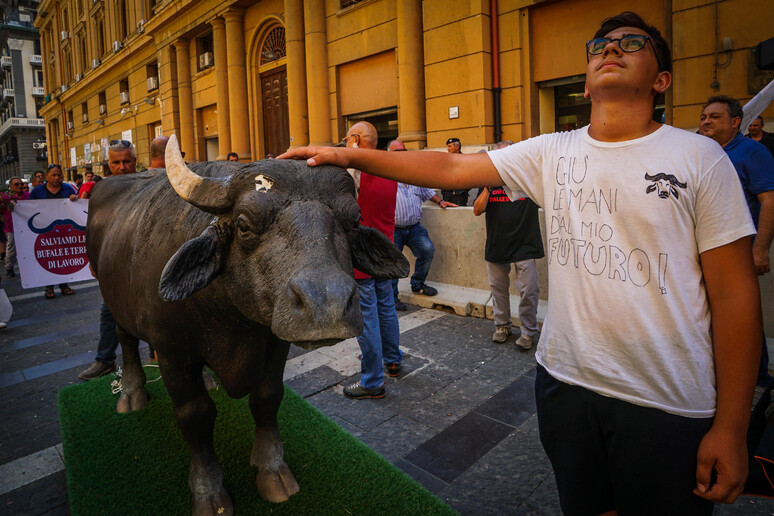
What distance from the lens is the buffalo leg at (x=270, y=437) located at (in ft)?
9.21

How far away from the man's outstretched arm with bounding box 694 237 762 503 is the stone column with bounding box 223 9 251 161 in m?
15.5

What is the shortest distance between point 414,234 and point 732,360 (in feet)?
17.5

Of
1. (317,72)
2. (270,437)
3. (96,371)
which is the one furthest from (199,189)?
(317,72)

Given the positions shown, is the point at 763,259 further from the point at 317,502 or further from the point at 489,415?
the point at 317,502

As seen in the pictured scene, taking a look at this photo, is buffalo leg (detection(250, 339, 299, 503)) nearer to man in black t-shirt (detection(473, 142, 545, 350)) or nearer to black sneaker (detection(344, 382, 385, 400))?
black sneaker (detection(344, 382, 385, 400))

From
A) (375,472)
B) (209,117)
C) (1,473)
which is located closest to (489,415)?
(375,472)

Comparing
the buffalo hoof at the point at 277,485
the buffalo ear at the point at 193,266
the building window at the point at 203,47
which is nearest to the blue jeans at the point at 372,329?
the buffalo hoof at the point at 277,485

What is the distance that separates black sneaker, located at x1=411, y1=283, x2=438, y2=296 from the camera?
6.70 metres

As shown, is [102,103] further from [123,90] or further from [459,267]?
[459,267]

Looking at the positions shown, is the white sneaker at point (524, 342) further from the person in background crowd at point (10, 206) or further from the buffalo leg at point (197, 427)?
the person in background crowd at point (10, 206)

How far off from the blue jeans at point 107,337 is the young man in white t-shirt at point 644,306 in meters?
4.32

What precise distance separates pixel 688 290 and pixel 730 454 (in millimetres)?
467

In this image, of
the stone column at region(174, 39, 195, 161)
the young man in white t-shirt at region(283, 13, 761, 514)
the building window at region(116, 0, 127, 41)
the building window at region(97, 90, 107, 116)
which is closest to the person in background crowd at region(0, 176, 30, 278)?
the young man in white t-shirt at region(283, 13, 761, 514)

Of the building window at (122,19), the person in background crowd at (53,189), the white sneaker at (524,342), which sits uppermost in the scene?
the building window at (122,19)
